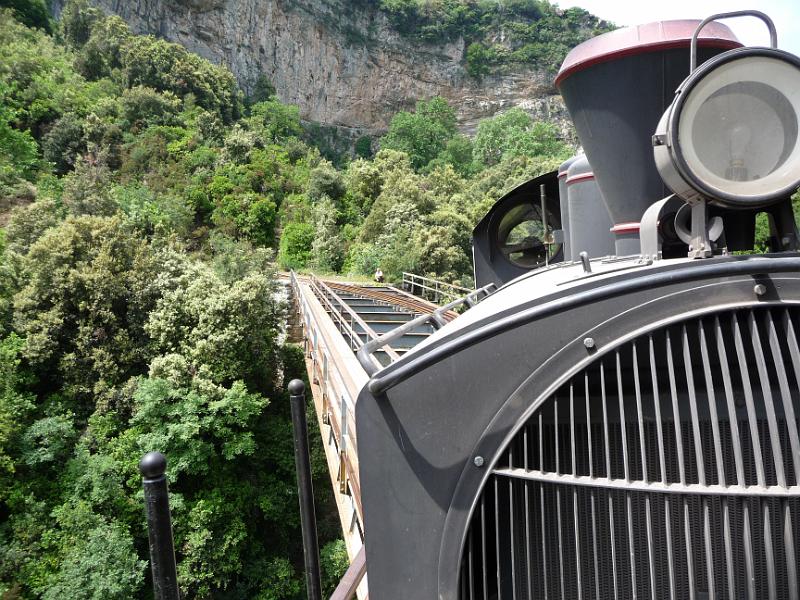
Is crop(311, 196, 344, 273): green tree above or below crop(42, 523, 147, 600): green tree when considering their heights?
above

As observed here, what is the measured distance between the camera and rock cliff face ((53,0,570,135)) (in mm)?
43312

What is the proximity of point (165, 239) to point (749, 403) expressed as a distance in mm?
18717

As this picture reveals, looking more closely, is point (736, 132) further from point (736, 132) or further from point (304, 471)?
point (304, 471)

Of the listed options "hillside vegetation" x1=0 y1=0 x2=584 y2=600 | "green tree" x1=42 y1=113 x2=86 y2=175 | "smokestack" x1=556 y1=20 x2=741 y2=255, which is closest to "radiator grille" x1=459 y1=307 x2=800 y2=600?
"smokestack" x1=556 y1=20 x2=741 y2=255

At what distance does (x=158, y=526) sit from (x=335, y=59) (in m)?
56.5

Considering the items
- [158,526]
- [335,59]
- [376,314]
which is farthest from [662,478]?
[335,59]

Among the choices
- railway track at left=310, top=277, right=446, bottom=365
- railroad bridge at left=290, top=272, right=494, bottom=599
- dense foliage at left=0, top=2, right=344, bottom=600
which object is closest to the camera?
railroad bridge at left=290, top=272, right=494, bottom=599

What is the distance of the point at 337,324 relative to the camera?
25.8 feet

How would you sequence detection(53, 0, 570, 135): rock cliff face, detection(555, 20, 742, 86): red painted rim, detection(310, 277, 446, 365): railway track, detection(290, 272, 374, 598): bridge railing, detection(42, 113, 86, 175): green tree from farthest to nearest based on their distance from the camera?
detection(53, 0, 570, 135): rock cliff face → detection(42, 113, 86, 175): green tree → detection(310, 277, 446, 365): railway track → detection(290, 272, 374, 598): bridge railing → detection(555, 20, 742, 86): red painted rim

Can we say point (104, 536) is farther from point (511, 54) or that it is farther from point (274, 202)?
point (511, 54)

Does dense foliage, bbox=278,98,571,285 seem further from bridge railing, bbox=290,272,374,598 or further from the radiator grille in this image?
the radiator grille

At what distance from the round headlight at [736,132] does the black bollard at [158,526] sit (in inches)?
67.7

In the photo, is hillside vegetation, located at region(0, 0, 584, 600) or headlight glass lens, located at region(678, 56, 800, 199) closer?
headlight glass lens, located at region(678, 56, 800, 199)

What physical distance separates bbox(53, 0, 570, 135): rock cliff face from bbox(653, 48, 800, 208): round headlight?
50.6 metres
